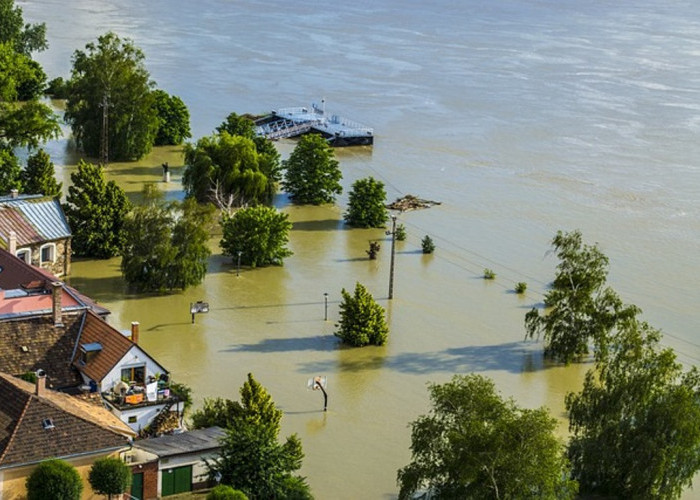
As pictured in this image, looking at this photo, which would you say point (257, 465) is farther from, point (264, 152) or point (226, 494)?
point (264, 152)

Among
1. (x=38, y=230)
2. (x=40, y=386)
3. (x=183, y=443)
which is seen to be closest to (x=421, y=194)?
(x=38, y=230)

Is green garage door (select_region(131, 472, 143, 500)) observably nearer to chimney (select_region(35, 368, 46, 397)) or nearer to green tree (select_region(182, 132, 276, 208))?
chimney (select_region(35, 368, 46, 397))

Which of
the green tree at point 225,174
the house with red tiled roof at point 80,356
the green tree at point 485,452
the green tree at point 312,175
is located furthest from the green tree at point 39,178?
the green tree at point 485,452

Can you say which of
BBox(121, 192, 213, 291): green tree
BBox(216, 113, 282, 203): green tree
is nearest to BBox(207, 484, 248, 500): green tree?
BBox(121, 192, 213, 291): green tree

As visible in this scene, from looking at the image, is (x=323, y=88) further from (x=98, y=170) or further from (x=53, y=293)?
(x=53, y=293)

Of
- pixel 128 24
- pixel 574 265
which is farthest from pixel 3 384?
pixel 128 24

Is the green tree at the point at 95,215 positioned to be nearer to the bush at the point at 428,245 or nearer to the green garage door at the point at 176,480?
the bush at the point at 428,245
